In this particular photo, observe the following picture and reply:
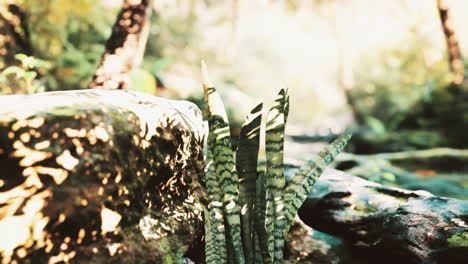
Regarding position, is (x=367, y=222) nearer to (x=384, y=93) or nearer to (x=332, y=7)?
(x=332, y=7)

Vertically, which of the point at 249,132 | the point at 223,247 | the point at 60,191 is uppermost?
the point at 249,132

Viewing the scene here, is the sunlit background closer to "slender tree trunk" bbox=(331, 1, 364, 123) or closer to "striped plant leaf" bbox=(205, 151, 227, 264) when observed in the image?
"slender tree trunk" bbox=(331, 1, 364, 123)

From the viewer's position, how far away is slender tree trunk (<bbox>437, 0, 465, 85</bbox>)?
6.06 m

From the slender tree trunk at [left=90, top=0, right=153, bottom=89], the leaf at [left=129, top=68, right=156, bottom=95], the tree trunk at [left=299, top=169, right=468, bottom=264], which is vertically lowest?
the tree trunk at [left=299, top=169, right=468, bottom=264]

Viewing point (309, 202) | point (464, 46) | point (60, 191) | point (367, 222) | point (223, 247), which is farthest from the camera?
point (464, 46)

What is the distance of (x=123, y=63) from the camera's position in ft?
8.03

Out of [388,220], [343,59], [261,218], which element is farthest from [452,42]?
[261,218]

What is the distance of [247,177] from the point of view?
1551mm

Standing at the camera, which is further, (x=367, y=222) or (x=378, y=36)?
(x=378, y=36)

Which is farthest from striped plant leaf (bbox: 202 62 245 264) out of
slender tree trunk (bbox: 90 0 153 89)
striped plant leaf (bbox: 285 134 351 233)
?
slender tree trunk (bbox: 90 0 153 89)

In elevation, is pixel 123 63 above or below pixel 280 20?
below

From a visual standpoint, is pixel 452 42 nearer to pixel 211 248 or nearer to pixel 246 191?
pixel 246 191

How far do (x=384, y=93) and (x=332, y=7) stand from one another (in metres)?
4.31

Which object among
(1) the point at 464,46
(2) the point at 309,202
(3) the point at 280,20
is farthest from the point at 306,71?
(2) the point at 309,202
